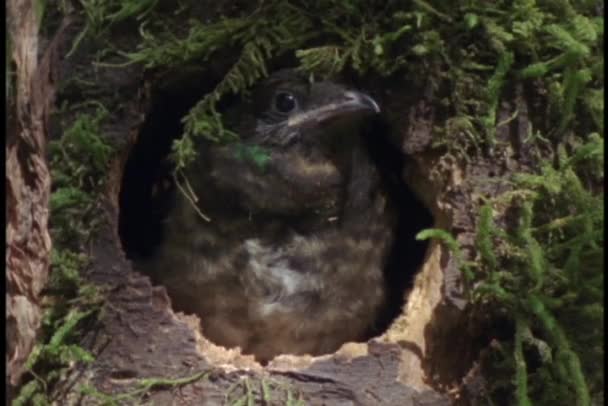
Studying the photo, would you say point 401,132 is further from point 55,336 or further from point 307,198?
point 55,336

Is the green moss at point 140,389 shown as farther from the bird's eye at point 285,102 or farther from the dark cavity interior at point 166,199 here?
the bird's eye at point 285,102

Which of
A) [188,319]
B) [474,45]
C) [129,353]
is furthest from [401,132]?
[129,353]

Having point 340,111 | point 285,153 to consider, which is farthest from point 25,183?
point 285,153

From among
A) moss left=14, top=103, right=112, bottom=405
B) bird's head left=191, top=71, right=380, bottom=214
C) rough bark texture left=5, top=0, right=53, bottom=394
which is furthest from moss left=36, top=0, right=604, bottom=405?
rough bark texture left=5, top=0, right=53, bottom=394

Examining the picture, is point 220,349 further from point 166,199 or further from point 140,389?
point 166,199

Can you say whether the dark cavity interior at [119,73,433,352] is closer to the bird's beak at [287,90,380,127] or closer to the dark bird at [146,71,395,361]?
the dark bird at [146,71,395,361]

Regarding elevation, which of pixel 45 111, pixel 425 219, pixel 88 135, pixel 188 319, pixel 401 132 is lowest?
pixel 425 219
